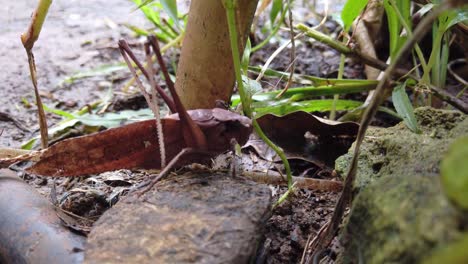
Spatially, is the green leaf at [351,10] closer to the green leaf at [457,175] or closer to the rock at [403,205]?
the rock at [403,205]

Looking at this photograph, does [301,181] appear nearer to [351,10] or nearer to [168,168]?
[168,168]

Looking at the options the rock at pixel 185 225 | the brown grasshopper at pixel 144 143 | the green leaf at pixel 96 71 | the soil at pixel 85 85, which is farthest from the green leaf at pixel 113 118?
the rock at pixel 185 225

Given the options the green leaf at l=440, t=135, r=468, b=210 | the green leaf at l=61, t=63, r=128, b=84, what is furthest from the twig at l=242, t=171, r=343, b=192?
the green leaf at l=61, t=63, r=128, b=84

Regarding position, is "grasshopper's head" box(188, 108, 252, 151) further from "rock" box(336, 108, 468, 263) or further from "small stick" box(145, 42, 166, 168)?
"rock" box(336, 108, 468, 263)

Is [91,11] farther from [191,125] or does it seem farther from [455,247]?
[455,247]

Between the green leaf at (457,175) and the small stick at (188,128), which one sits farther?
the small stick at (188,128)

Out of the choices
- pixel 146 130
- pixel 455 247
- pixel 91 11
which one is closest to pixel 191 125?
pixel 146 130
